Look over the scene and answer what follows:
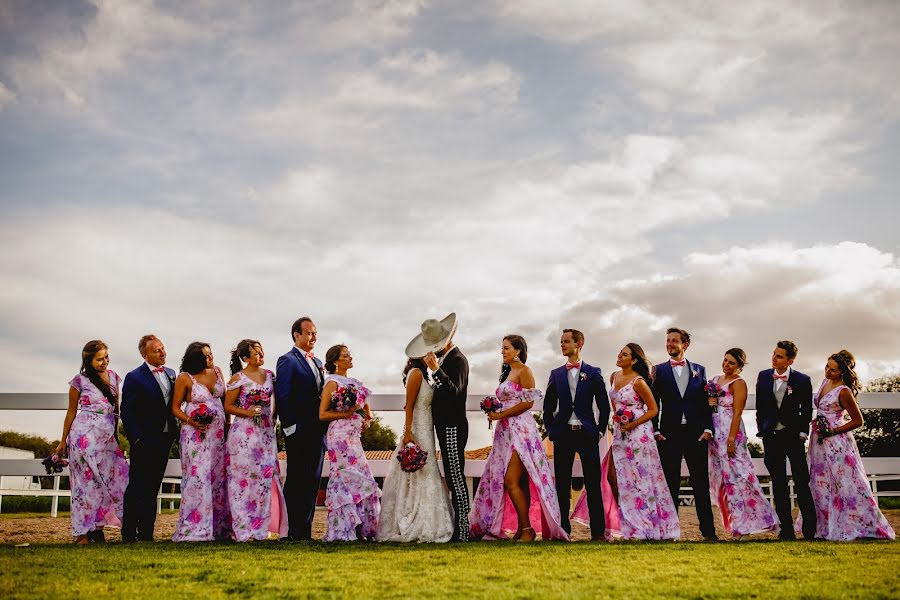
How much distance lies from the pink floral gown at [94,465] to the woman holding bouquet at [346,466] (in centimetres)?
234

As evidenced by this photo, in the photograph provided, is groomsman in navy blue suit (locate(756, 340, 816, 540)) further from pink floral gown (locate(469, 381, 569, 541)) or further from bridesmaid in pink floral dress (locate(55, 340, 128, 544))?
bridesmaid in pink floral dress (locate(55, 340, 128, 544))

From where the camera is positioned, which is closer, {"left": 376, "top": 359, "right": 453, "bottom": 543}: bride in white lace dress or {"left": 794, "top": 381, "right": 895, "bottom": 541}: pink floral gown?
{"left": 376, "top": 359, "right": 453, "bottom": 543}: bride in white lace dress

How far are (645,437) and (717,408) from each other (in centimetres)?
92

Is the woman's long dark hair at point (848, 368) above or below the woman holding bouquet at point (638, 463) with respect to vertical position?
above

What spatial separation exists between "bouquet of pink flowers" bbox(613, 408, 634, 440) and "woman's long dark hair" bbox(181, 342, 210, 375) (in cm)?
453

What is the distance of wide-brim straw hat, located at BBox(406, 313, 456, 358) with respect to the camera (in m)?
8.12

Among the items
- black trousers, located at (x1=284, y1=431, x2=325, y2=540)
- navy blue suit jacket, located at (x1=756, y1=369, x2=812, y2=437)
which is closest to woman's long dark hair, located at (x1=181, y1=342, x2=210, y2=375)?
black trousers, located at (x1=284, y1=431, x2=325, y2=540)

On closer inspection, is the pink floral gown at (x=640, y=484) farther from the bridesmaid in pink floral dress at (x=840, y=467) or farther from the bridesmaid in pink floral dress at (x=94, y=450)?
the bridesmaid in pink floral dress at (x=94, y=450)

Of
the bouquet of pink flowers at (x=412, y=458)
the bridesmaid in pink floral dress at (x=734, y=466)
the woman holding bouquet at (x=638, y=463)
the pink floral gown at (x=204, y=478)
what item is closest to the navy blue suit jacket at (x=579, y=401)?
the woman holding bouquet at (x=638, y=463)

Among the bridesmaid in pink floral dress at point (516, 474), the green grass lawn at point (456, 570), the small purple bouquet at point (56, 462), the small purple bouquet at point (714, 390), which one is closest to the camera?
the green grass lawn at point (456, 570)

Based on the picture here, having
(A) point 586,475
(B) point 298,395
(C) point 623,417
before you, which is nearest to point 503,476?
(A) point 586,475

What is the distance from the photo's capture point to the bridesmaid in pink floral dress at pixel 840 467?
8344mm

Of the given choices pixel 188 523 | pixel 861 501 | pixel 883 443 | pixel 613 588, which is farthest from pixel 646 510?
pixel 883 443

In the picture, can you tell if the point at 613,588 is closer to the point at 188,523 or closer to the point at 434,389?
the point at 434,389
